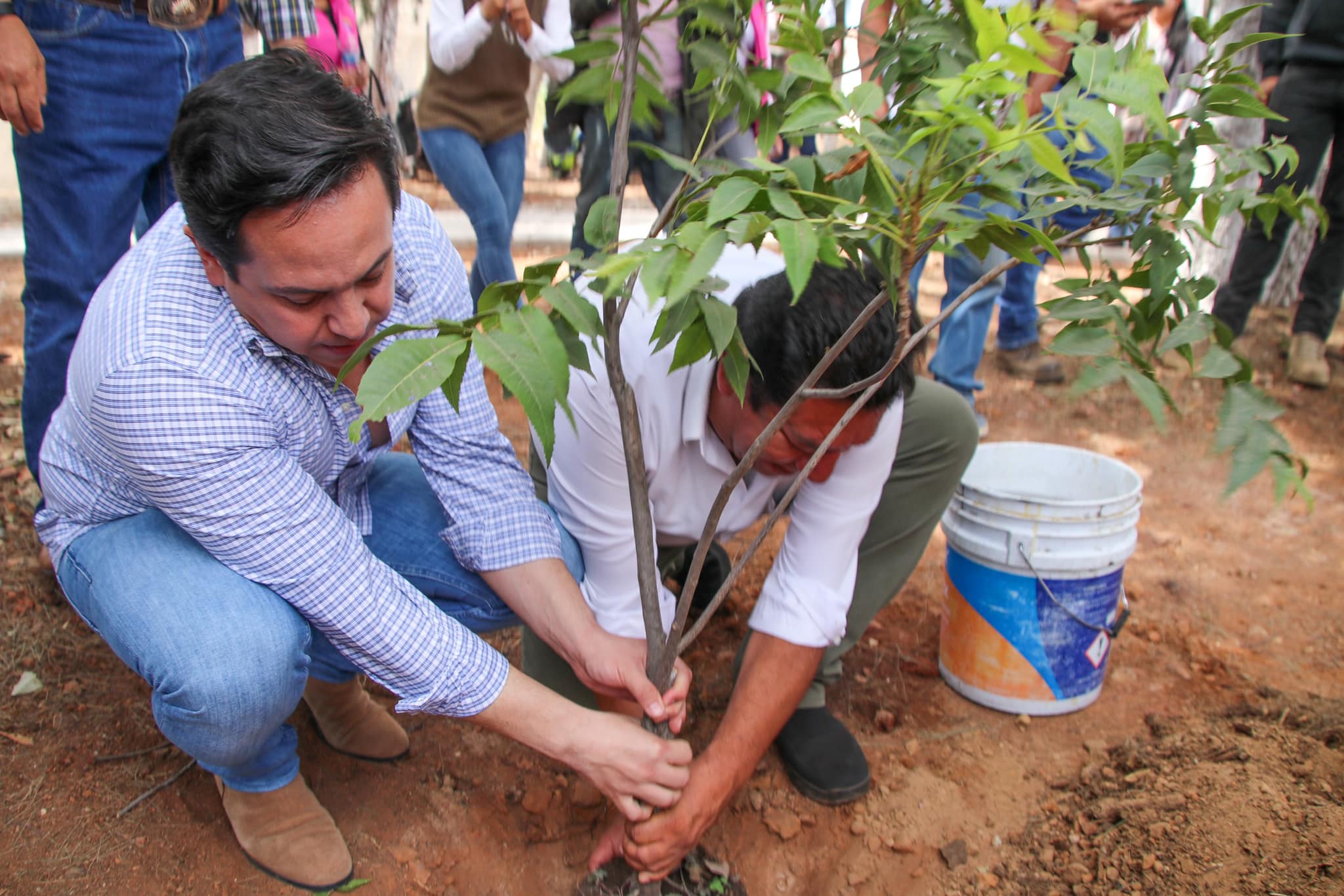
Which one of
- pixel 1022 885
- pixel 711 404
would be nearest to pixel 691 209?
pixel 711 404

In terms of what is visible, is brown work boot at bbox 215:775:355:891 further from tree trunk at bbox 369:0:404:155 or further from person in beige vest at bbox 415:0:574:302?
tree trunk at bbox 369:0:404:155

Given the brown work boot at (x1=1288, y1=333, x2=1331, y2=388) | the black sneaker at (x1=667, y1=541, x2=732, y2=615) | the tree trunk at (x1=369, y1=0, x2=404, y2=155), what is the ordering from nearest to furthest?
the black sneaker at (x1=667, y1=541, x2=732, y2=615), the brown work boot at (x1=1288, y1=333, x2=1331, y2=388), the tree trunk at (x1=369, y1=0, x2=404, y2=155)

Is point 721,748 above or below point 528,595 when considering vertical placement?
below

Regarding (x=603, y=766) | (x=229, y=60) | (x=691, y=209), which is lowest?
(x=603, y=766)

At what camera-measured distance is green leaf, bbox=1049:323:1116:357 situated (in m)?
0.86

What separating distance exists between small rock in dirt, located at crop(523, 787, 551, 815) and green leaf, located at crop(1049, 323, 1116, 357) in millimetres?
1366

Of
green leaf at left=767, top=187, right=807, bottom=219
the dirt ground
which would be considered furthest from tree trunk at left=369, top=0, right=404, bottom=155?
green leaf at left=767, top=187, right=807, bottom=219

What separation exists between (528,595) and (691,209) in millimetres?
865

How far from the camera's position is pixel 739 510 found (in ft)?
5.85

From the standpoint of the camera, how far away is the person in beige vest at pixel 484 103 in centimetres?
296

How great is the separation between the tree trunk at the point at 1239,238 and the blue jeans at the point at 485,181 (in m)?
2.94

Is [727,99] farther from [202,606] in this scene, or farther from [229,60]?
[229,60]

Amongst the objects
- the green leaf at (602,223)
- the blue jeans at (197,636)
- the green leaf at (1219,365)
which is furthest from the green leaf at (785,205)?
the blue jeans at (197,636)

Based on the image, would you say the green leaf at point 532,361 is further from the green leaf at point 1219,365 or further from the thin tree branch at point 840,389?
the green leaf at point 1219,365
